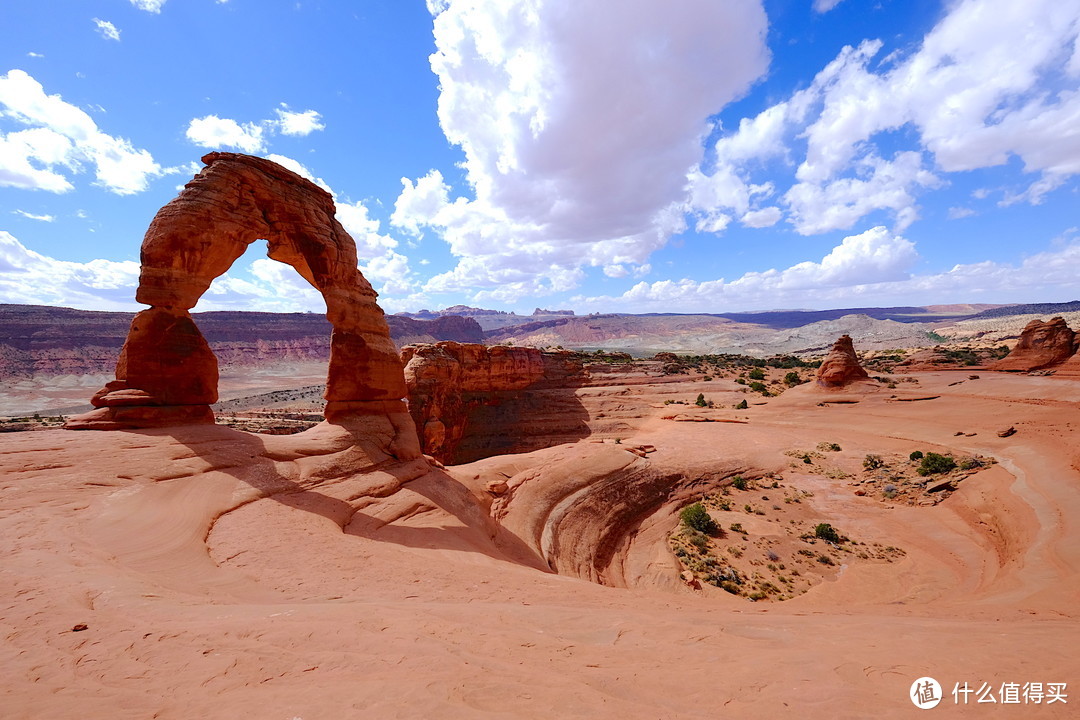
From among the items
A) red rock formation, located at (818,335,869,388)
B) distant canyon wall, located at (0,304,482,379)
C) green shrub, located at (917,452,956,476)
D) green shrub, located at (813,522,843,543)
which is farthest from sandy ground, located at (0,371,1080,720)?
distant canyon wall, located at (0,304,482,379)

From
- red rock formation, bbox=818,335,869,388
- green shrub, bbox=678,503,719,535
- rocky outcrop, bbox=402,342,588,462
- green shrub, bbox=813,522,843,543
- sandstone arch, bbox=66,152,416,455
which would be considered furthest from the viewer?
red rock formation, bbox=818,335,869,388

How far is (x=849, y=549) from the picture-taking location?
16.4 meters

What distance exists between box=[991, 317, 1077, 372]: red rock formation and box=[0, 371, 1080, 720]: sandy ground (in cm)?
2877

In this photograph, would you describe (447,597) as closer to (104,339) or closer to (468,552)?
(468,552)

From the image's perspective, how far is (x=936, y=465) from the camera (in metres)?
21.2

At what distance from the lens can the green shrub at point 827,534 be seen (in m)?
17.1

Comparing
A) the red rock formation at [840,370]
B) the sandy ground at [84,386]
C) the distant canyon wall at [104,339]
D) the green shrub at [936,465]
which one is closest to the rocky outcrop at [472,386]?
the red rock formation at [840,370]

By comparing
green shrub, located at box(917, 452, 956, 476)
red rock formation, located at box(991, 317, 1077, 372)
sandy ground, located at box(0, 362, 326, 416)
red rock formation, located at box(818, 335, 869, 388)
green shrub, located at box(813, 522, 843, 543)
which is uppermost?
red rock formation, located at box(991, 317, 1077, 372)

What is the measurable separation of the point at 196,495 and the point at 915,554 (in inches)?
868

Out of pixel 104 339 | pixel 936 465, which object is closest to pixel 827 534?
pixel 936 465

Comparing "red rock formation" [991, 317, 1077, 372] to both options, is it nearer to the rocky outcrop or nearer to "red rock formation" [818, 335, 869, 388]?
"red rock formation" [818, 335, 869, 388]

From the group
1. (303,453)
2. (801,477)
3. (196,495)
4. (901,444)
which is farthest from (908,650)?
(901,444)

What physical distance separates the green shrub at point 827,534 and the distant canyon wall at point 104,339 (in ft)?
357

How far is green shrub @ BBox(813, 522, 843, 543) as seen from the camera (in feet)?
56.1
